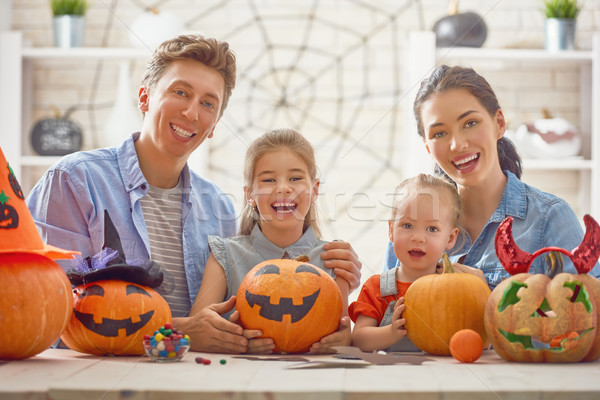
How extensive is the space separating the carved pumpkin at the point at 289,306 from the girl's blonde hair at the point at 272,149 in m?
0.49

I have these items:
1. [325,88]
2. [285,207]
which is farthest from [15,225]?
[325,88]

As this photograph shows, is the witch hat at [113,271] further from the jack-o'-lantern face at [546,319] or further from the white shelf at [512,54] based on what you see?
the white shelf at [512,54]

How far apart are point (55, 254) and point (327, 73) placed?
2.86m

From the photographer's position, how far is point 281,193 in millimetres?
1804

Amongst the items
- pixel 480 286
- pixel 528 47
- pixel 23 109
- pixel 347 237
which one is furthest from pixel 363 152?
pixel 480 286

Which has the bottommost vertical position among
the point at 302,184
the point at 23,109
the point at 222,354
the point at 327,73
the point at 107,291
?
the point at 222,354

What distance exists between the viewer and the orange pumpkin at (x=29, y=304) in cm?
120

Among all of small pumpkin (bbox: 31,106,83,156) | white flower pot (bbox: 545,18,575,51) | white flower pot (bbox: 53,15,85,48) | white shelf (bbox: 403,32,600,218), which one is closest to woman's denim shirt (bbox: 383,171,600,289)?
white shelf (bbox: 403,32,600,218)

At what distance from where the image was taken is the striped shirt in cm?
194

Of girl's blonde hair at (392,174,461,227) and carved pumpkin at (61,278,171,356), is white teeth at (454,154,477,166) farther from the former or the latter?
carved pumpkin at (61,278,171,356)

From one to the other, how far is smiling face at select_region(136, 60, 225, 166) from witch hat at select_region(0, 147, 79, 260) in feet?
2.46

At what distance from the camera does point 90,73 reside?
3.92 meters

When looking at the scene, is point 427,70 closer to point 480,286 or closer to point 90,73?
point 90,73

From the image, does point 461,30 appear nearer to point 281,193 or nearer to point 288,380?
point 281,193
